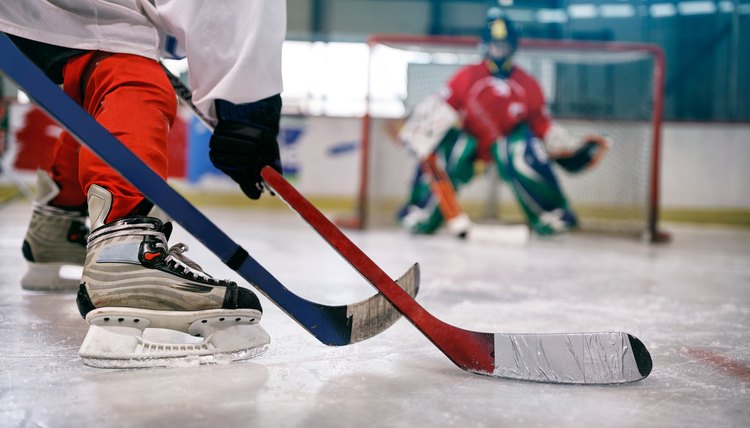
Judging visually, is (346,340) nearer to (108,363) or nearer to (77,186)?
(108,363)

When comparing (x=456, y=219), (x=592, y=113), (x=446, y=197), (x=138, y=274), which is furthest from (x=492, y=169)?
(x=138, y=274)

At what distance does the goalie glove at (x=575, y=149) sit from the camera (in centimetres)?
423

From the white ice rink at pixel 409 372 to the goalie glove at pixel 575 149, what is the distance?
2052mm

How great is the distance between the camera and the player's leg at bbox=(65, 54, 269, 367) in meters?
1.03

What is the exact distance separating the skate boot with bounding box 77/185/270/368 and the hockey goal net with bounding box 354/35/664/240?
9.76ft

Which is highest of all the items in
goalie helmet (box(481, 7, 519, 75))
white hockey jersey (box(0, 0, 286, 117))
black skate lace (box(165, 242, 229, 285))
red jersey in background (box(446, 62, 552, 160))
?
goalie helmet (box(481, 7, 519, 75))

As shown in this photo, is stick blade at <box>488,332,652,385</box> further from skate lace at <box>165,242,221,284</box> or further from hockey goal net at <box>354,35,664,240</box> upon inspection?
hockey goal net at <box>354,35,664,240</box>

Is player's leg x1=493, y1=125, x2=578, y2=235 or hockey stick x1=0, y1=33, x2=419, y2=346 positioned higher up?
hockey stick x1=0, y1=33, x2=419, y2=346

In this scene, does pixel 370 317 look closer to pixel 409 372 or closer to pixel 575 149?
pixel 409 372

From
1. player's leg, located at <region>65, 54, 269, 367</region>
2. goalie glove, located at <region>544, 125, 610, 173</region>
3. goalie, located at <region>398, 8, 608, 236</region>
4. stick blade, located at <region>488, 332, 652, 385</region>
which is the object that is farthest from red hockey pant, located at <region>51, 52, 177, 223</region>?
goalie glove, located at <region>544, 125, 610, 173</region>

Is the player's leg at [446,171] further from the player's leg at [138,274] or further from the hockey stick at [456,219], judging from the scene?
the player's leg at [138,274]

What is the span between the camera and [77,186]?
158cm

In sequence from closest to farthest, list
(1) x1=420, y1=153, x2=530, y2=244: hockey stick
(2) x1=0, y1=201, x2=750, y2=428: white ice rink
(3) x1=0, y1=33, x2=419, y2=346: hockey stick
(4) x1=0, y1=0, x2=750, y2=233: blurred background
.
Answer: (2) x1=0, y1=201, x2=750, y2=428: white ice rink
(3) x1=0, y1=33, x2=419, y2=346: hockey stick
(1) x1=420, y1=153, x2=530, y2=244: hockey stick
(4) x1=0, y1=0, x2=750, y2=233: blurred background

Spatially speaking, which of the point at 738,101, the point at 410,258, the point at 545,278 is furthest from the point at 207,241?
the point at 738,101
